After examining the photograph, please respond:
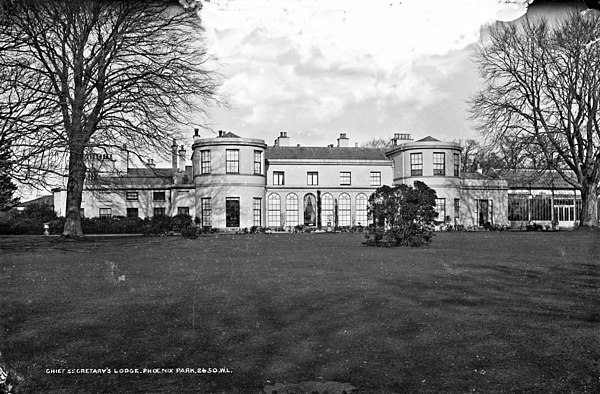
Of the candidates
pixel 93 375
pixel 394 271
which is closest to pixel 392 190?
pixel 394 271

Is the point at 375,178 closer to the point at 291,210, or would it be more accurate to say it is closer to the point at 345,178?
the point at 345,178

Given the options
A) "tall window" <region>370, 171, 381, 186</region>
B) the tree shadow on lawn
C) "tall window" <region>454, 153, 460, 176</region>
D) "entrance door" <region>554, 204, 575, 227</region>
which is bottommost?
the tree shadow on lawn

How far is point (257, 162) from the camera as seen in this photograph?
1382 inches

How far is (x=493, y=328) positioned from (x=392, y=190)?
43.9 ft

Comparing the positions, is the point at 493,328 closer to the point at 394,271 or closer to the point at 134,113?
the point at 394,271

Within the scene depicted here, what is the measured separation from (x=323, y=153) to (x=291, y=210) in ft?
17.0

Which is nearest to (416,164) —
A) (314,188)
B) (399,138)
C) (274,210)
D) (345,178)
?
(345,178)

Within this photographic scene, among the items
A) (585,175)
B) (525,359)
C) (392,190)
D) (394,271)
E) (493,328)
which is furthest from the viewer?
(585,175)

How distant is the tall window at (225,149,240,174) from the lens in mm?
33812

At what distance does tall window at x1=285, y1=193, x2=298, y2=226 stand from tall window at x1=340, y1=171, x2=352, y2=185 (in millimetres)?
3781

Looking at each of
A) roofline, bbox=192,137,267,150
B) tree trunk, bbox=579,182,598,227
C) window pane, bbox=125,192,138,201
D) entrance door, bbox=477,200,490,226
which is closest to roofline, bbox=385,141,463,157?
entrance door, bbox=477,200,490,226

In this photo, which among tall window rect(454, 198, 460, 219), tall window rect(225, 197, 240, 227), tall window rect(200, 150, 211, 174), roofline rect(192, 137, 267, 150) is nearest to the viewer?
roofline rect(192, 137, 267, 150)

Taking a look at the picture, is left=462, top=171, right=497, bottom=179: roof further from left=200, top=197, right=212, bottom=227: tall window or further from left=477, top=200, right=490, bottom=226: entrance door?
left=200, top=197, right=212, bottom=227: tall window

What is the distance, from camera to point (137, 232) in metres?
32.8
